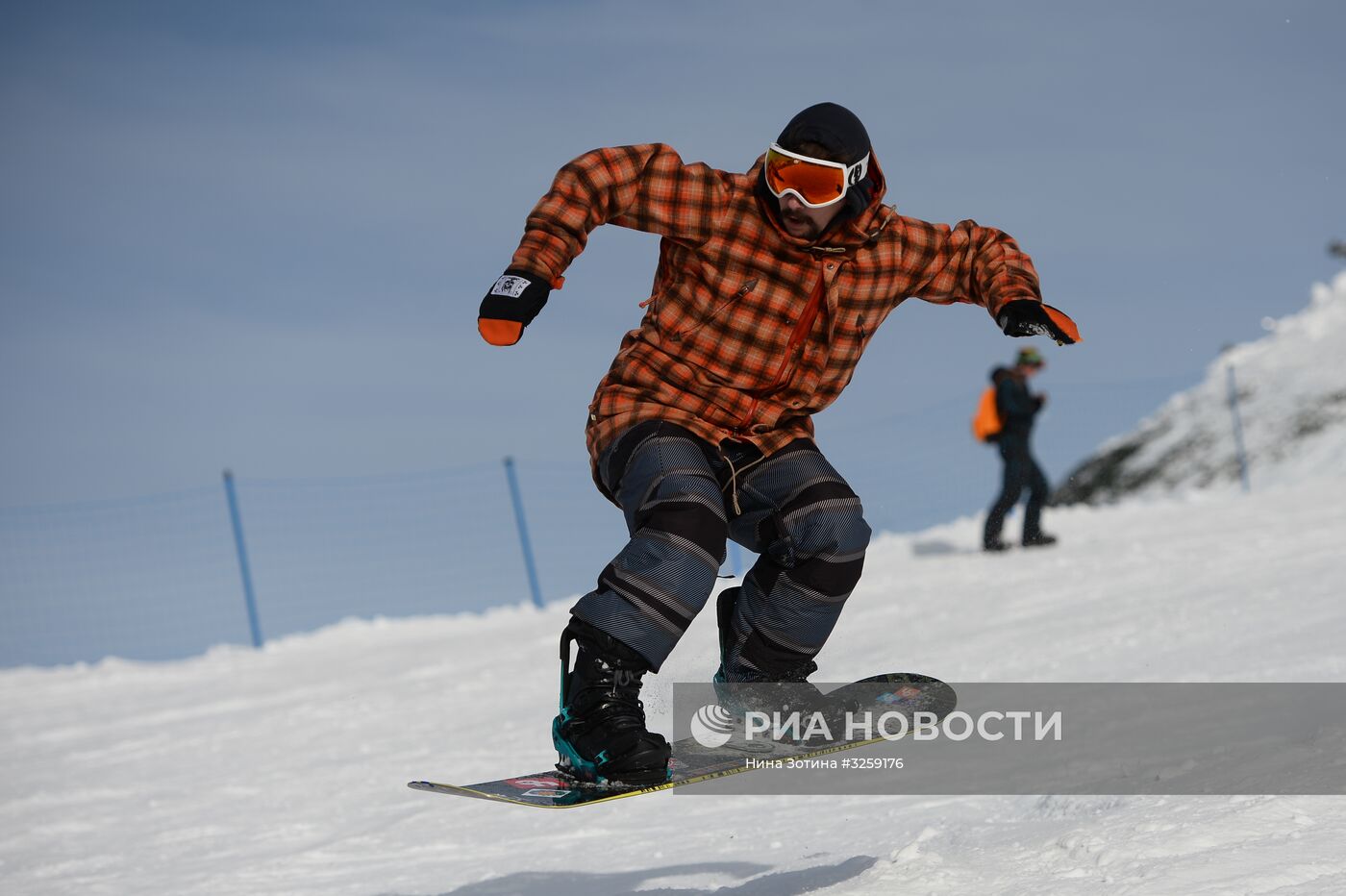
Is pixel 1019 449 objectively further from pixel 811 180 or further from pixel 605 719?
pixel 605 719

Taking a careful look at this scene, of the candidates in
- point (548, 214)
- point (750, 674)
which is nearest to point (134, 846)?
point (750, 674)

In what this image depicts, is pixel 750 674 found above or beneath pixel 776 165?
beneath

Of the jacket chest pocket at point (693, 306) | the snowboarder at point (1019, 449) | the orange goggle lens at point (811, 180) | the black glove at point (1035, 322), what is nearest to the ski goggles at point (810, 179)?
the orange goggle lens at point (811, 180)

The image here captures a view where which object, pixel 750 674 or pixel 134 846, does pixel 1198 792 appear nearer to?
pixel 750 674

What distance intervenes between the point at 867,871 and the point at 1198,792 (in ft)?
3.04

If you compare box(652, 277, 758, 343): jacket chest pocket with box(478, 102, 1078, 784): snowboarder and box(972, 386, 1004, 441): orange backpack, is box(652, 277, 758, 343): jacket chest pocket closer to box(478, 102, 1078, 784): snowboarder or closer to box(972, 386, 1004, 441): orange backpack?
box(478, 102, 1078, 784): snowboarder

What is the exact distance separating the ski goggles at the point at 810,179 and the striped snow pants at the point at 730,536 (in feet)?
2.14

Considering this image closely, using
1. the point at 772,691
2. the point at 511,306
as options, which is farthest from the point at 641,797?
the point at 511,306

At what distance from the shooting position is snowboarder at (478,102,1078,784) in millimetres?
3252

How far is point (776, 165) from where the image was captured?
11.0 feet

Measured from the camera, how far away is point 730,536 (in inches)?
146

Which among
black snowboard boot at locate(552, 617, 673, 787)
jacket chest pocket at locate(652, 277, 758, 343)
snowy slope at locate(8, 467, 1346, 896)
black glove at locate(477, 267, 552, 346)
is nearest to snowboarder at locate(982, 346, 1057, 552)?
snowy slope at locate(8, 467, 1346, 896)

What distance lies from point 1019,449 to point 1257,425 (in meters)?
9.05

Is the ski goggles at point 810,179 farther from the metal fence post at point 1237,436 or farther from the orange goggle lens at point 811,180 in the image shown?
the metal fence post at point 1237,436
